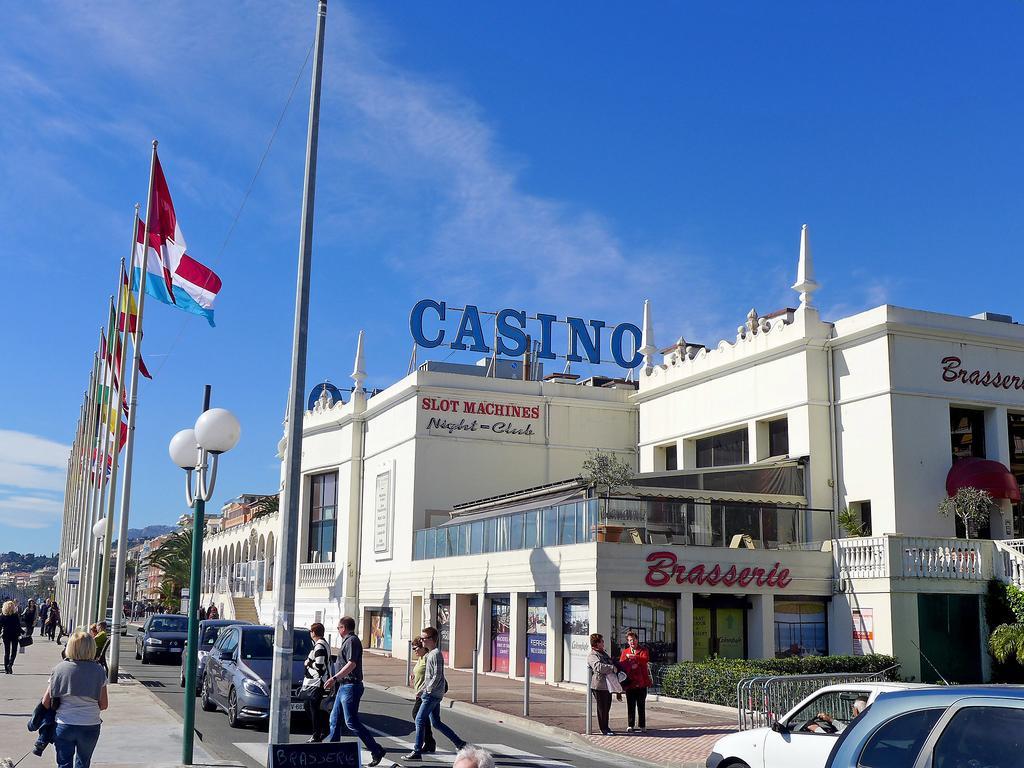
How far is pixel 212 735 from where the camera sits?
51.8 feet

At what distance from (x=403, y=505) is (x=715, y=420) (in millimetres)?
11770

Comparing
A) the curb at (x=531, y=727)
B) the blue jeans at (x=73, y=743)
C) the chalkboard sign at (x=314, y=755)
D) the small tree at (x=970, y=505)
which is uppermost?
the small tree at (x=970, y=505)

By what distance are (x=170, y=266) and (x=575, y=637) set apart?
13018 millimetres

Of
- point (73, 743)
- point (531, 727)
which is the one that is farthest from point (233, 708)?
point (73, 743)

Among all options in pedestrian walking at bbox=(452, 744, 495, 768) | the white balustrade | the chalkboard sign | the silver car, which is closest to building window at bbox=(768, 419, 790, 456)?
the white balustrade

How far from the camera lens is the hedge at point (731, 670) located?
68.8 ft

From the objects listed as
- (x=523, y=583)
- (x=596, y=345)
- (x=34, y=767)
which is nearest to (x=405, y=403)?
(x=596, y=345)

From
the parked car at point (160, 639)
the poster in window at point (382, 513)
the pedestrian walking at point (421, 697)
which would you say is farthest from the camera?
the poster in window at point (382, 513)

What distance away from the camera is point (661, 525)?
1022 inches

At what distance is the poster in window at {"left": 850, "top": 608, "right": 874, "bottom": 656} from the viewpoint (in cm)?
2575

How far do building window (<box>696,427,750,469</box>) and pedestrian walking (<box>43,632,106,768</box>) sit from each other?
25859 mm

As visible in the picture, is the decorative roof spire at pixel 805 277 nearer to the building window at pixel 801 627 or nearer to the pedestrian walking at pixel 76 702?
the building window at pixel 801 627

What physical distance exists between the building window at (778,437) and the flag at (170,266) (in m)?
17.3

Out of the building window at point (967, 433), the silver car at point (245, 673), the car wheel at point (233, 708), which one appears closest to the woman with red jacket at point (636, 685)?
the silver car at point (245, 673)
